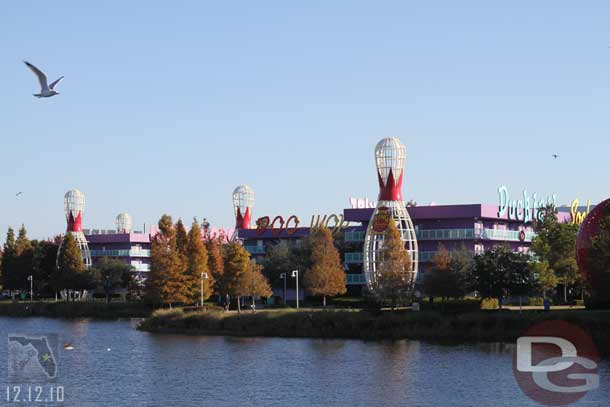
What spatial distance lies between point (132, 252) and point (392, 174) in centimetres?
8554

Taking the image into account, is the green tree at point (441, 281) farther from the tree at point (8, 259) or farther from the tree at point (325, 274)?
the tree at point (8, 259)

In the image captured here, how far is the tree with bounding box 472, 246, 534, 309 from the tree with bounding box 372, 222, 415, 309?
831 cm

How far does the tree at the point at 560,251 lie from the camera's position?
105 metres

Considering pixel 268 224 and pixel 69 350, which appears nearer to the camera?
pixel 69 350

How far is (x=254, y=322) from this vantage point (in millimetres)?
90188

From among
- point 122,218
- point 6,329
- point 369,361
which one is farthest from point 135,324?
point 122,218

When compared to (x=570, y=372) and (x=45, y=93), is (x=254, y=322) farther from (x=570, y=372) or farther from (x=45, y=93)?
(x=45, y=93)

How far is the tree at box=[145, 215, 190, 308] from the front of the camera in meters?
113

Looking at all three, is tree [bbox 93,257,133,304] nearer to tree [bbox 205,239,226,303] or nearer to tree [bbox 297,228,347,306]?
tree [bbox 205,239,226,303]

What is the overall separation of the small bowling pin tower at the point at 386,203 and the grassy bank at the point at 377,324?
19.1 m

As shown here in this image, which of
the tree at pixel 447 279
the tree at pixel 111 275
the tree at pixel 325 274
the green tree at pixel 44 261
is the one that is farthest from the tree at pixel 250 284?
the green tree at pixel 44 261

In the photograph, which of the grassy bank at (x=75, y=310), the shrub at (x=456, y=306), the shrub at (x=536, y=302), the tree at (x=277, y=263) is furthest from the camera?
the tree at (x=277, y=263)

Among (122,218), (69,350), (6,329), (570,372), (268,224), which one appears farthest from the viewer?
(122,218)

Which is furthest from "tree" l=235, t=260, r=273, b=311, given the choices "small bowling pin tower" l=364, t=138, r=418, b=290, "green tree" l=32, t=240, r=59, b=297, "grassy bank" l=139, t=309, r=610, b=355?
"green tree" l=32, t=240, r=59, b=297
